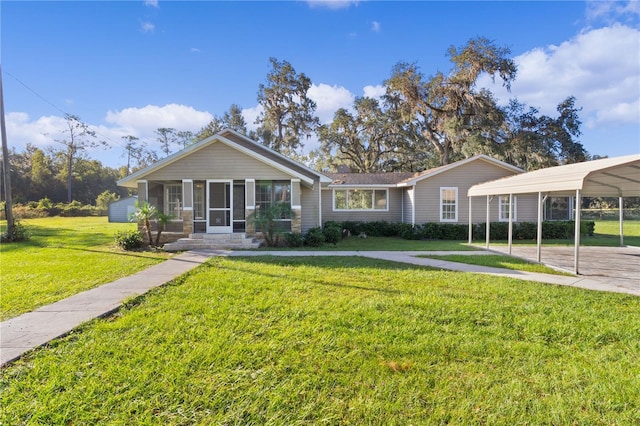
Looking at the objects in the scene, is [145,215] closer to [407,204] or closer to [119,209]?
[407,204]

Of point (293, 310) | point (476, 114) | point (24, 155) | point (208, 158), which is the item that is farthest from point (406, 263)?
point (24, 155)

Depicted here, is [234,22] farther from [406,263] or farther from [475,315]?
[475,315]

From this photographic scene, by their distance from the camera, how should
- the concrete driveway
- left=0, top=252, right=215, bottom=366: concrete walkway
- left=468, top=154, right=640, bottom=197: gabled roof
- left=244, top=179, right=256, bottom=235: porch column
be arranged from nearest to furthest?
1. left=0, top=252, right=215, bottom=366: concrete walkway
2. the concrete driveway
3. left=468, top=154, right=640, bottom=197: gabled roof
4. left=244, top=179, right=256, bottom=235: porch column

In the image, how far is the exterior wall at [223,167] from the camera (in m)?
12.9

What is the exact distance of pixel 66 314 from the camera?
4348mm

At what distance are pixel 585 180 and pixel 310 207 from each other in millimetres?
10249

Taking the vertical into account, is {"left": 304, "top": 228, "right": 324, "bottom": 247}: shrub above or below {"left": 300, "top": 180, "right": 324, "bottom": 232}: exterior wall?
below

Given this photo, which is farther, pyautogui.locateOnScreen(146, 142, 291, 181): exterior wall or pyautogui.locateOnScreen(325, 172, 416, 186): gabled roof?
pyautogui.locateOnScreen(325, 172, 416, 186): gabled roof

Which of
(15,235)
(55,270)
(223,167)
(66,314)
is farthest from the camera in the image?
(15,235)

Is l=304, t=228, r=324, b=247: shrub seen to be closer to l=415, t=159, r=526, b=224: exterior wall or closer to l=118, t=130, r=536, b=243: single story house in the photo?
l=118, t=130, r=536, b=243: single story house

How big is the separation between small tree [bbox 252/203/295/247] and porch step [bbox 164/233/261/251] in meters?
0.50

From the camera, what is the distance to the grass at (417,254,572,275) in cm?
769

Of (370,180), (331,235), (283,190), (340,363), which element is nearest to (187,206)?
(283,190)

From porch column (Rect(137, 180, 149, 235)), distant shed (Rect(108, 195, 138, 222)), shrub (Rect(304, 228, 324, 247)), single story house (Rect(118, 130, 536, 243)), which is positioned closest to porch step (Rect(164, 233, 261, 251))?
single story house (Rect(118, 130, 536, 243))
